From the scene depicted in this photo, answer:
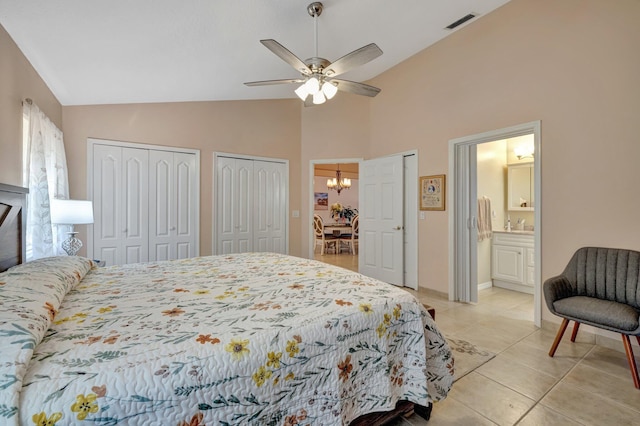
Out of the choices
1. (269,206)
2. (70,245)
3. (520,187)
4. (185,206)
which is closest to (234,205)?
(269,206)

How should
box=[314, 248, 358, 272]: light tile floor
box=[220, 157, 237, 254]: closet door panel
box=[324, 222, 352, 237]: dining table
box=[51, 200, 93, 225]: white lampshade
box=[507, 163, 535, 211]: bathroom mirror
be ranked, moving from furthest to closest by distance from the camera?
1. box=[324, 222, 352, 237]: dining table
2. box=[314, 248, 358, 272]: light tile floor
3. box=[507, 163, 535, 211]: bathroom mirror
4. box=[220, 157, 237, 254]: closet door panel
5. box=[51, 200, 93, 225]: white lampshade

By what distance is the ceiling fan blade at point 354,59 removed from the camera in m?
2.12

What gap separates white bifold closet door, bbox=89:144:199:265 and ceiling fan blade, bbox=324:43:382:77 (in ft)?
8.56

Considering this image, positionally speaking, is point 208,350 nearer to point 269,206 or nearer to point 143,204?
point 143,204

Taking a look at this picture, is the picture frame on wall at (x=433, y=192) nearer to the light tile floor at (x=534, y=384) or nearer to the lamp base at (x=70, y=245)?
the light tile floor at (x=534, y=384)

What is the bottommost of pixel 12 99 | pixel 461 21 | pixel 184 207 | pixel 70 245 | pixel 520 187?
pixel 70 245

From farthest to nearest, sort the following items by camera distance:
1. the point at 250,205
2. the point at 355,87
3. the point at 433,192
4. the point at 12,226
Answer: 1. the point at 250,205
2. the point at 433,192
3. the point at 355,87
4. the point at 12,226

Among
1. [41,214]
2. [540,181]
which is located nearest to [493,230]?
[540,181]

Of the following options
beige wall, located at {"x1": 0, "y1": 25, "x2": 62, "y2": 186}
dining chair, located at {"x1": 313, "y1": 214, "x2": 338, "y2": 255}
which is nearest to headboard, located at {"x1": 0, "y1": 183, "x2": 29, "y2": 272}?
beige wall, located at {"x1": 0, "y1": 25, "x2": 62, "y2": 186}

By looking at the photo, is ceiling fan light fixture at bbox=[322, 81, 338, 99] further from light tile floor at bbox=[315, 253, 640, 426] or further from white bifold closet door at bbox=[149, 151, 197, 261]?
white bifold closet door at bbox=[149, 151, 197, 261]

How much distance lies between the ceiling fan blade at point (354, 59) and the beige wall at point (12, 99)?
2.21 metres

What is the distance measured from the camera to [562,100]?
2723 millimetres

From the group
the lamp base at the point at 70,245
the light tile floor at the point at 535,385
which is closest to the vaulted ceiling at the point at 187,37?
the lamp base at the point at 70,245

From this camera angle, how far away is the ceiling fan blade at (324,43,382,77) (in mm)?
2116
